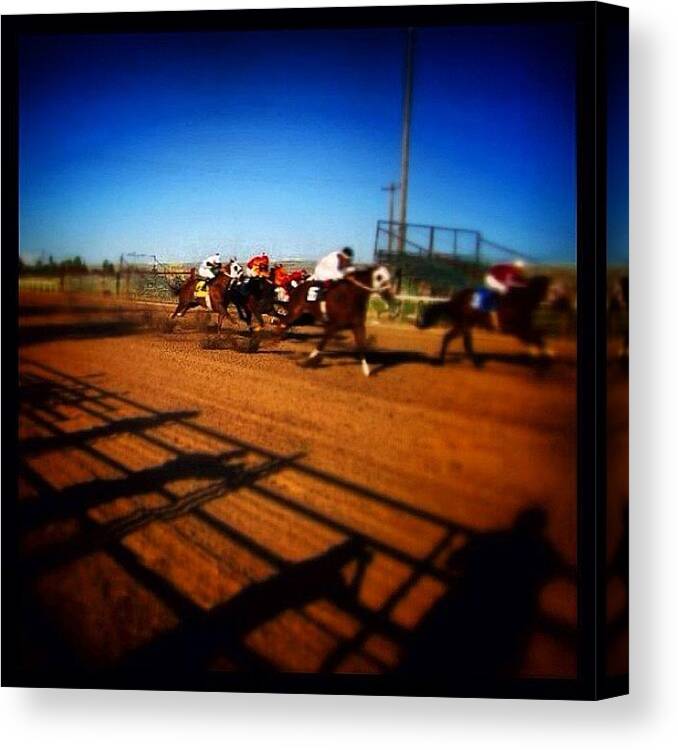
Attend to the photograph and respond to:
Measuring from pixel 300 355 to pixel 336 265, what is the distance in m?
0.35

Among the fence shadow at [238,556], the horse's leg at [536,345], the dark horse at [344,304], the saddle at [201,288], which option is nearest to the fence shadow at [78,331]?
the fence shadow at [238,556]

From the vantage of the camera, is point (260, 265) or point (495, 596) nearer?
point (495, 596)

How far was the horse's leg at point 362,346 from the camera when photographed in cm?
221

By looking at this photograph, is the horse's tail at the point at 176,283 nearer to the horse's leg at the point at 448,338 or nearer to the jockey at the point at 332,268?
the jockey at the point at 332,268

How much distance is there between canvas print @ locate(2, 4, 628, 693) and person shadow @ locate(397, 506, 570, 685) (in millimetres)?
10

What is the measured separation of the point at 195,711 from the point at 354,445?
3.72 ft

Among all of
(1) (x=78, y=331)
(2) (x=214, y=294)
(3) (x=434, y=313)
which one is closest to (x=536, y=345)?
(3) (x=434, y=313)

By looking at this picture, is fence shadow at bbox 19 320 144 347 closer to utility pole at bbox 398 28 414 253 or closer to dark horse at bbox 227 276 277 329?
dark horse at bbox 227 276 277 329

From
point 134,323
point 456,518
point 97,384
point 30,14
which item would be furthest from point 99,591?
point 30,14

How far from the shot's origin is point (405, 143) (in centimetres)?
217

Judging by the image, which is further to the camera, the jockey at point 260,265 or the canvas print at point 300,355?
the jockey at point 260,265

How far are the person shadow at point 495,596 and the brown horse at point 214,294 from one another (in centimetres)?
122

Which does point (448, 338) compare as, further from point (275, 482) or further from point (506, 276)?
point (275, 482)

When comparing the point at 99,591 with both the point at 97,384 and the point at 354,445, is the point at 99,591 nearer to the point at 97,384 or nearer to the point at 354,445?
the point at 97,384
